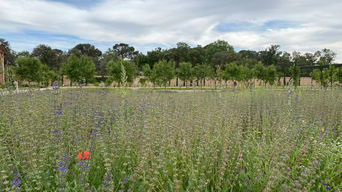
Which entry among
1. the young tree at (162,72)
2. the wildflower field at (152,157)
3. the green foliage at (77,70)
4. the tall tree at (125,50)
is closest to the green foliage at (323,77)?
the wildflower field at (152,157)

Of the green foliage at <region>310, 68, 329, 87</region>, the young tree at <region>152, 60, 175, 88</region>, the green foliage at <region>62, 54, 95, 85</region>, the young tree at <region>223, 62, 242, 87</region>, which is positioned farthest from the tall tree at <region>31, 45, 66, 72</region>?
the green foliage at <region>310, 68, 329, 87</region>

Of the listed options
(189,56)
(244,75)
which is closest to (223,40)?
(189,56)

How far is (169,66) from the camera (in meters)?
33.2

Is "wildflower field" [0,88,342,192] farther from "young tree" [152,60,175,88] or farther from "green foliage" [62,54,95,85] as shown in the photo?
"young tree" [152,60,175,88]

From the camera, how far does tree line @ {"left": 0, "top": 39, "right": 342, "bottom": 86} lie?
21.8 meters

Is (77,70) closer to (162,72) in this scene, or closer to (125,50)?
(162,72)

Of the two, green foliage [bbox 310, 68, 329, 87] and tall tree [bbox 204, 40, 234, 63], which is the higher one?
tall tree [bbox 204, 40, 234, 63]

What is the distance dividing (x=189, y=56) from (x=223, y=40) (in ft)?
98.6

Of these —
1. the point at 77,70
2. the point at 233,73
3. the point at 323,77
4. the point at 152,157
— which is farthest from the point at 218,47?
the point at 152,157

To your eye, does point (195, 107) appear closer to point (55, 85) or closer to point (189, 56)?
point (55, 85)

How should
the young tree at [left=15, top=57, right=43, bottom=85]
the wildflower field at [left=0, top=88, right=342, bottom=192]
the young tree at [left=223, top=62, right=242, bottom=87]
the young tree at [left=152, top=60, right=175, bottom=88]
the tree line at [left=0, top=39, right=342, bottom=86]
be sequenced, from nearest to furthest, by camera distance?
the wildflower field at [left=0, top=88, right=342, bottom=192] < the tree line at [left=0, top=39, right=342, bottom=86] < the young tree at [left=15, top=57, right=43, bottom=85] < the young tree at [left=152, top=60, right=175, bottom=88] < the young tree at [left=223, top=62, right=242, bottom=87]

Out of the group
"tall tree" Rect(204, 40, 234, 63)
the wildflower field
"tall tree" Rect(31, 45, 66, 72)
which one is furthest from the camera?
"tall tree" Rect(204, 40, 234, 63)

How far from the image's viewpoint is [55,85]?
3.98 m

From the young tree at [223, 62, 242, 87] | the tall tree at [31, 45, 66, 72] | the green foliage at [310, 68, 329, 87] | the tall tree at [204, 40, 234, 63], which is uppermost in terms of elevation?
the tall tree at [204, 40, 234, 63]
